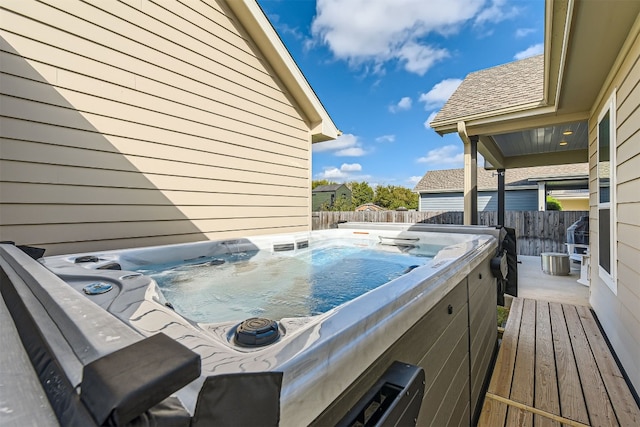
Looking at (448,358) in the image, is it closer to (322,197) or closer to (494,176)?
(494,176)

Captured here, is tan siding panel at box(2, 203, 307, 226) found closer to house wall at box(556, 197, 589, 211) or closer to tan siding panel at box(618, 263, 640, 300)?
tan siding panel at box(618, 263, 640, 300)

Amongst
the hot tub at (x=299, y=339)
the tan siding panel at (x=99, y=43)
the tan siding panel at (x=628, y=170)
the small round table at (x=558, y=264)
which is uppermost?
the tan siding panel at (x=99, y=43)

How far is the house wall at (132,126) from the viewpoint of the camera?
2.08 m

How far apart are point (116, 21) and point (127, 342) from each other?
3.00 metres

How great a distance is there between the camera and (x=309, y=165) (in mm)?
4426

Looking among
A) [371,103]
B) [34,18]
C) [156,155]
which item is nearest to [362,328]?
[156,155]

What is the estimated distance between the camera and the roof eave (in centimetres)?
342

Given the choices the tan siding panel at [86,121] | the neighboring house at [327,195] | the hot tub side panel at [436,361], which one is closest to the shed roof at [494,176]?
the neighboring house at [327,195]

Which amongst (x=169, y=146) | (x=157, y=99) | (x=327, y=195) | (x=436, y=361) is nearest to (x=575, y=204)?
(x=327, y=195)

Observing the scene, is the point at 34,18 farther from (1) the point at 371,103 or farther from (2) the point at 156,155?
(1) the point at 371,103

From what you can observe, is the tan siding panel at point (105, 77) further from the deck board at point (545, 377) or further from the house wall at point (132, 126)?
the deck board at point (545, 377)

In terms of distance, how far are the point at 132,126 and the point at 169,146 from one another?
0.34 metres

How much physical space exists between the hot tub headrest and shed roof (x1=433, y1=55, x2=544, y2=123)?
491 centimetres

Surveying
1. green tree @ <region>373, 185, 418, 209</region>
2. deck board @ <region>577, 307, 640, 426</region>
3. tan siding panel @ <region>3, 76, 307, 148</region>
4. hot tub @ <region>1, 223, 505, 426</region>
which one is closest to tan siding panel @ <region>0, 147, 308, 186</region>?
tan siding panel @ <region>3, 76, 307, 148</region>
